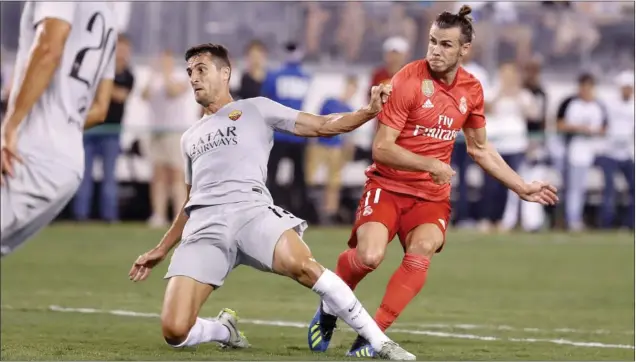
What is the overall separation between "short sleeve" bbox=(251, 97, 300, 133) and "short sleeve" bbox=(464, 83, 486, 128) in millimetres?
1383

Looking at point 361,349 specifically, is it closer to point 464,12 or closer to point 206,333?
point 206,333

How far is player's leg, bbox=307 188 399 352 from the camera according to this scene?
8711 mm

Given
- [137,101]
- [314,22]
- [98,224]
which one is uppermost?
[314,22]

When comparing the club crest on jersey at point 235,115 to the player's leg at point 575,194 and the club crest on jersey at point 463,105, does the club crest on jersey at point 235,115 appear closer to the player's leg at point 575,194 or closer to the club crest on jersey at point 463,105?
the club crest on jersey at point 463,105

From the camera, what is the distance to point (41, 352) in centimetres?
821

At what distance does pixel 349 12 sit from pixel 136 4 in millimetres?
3541

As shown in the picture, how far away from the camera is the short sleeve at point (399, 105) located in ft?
28.5

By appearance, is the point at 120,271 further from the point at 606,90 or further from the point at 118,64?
the point at 606,90

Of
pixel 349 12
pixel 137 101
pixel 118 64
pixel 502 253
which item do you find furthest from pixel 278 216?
pixel 349 12

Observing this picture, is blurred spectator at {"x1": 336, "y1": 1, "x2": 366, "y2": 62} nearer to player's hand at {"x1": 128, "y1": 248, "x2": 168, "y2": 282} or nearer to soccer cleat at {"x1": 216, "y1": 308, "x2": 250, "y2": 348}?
soccer cleat at {"x1": 216, "y1": 308, "x2": 250, "y2": 348}

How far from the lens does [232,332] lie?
863 centimetres

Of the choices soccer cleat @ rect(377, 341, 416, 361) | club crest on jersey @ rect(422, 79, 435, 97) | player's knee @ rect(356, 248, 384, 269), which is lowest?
soccer cleat @ rect(377, 341, 416, 361)

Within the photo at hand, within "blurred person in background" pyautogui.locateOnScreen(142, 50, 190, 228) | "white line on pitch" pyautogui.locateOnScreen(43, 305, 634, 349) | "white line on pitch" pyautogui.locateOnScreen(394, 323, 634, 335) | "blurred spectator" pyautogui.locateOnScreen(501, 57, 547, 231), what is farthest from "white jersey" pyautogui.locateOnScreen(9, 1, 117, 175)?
"blurred spectator" pyautogui.locateOnScreen(501, 57, 547, 231)

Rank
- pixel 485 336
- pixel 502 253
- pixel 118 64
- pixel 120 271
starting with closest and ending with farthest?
1. pixel 485 336
2. pixel 120 271
3. pixel 502 253
4. pixel 118 64
